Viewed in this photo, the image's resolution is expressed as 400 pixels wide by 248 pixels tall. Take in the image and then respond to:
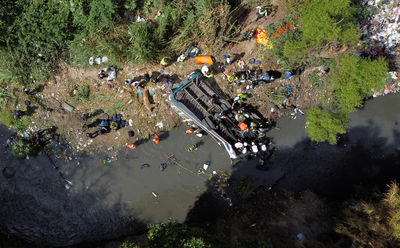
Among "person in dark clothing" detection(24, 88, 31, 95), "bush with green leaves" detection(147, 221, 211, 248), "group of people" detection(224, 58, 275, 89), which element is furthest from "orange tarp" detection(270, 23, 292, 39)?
"person in dark clothing" detection(24, 88, 31, 95)

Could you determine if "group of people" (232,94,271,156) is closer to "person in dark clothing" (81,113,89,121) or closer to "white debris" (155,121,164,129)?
"white debris" (155,121,164,129)

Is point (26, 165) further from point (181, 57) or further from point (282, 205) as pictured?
point (282, 205)

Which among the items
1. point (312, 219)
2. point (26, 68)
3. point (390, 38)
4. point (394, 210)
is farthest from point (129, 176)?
point (390, 38)

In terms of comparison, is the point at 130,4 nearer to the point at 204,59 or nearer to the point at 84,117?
the point at 204,59

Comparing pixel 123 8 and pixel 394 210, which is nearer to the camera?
pixel 394 210

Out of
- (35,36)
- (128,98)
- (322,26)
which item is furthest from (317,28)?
(35,36)

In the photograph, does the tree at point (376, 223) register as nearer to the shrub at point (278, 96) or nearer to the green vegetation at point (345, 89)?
the green vegetation at point (345, 89)

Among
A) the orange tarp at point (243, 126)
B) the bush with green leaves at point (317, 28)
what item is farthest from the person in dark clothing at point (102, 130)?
A: the bush with green leaves at point (317, 28)

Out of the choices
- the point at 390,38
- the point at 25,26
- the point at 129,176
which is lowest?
the point at 390,38
